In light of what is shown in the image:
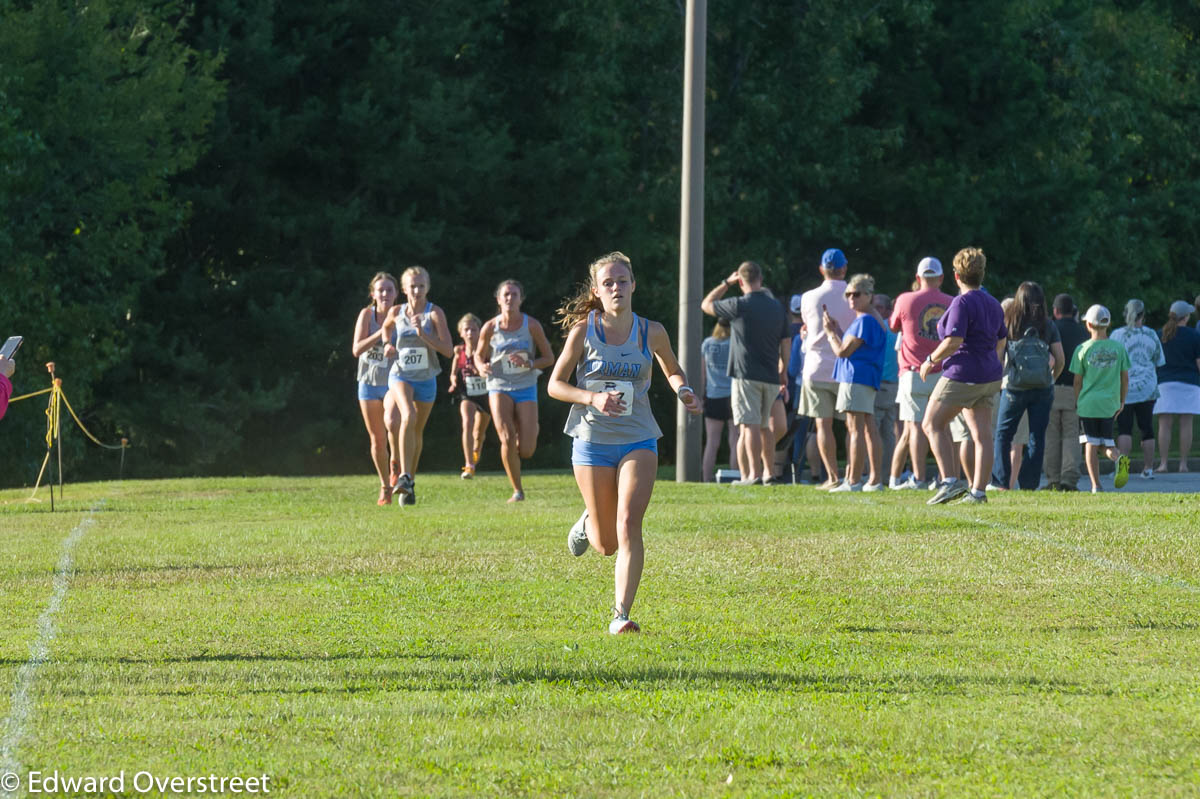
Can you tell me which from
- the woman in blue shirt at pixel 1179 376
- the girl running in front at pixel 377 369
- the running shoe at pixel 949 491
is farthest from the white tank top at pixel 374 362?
the woman in blue shirt at pixel 1179 376

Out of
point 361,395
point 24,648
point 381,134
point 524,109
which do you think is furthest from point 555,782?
point 524,109

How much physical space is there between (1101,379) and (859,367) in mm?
2709

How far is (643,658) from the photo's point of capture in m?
7.96

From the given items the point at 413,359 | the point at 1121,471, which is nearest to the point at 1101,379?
the point at 1121,471

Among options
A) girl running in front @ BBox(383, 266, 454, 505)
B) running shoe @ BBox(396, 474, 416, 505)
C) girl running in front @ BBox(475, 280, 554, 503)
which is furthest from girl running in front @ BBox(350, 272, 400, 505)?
girl running in front @ BBox(475, 280, 554, 503)

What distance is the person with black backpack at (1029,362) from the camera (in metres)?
16.8

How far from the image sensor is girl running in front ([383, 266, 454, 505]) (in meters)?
15.7

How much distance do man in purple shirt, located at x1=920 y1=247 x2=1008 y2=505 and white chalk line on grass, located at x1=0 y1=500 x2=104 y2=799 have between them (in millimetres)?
6829

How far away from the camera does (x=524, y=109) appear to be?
126ft

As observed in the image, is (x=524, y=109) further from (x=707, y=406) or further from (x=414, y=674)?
(x=414, y=674)

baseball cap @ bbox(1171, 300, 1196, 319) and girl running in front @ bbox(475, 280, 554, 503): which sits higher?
baseball cap @ bbox(1171, 300, 1196, 319)

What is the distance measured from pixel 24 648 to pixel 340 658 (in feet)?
5.05

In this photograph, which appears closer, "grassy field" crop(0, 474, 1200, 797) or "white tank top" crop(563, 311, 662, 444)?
"grassy field" crop(0, 474, 1200, 797)

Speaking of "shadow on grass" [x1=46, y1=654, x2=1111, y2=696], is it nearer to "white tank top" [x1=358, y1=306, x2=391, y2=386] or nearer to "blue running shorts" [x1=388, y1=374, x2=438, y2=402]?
"blue running shorts" [x1=388, y1=374, x2=438, y2=402]
